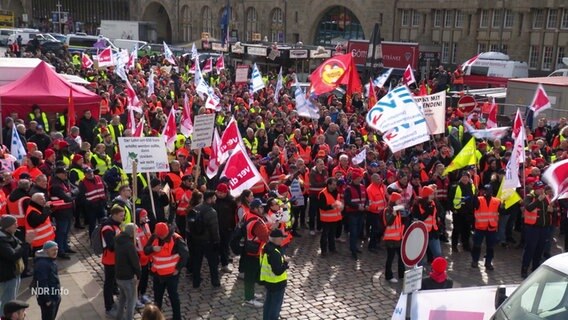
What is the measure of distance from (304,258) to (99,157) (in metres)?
4.45

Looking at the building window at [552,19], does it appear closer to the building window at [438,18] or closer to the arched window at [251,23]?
the building window at [438,18]

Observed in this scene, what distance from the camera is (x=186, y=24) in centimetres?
7044

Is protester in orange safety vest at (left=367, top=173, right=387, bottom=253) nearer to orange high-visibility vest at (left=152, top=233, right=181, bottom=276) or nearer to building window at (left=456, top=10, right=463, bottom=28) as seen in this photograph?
orange high-visibility vest at (left=152, top=233, right=181, bottom=276)

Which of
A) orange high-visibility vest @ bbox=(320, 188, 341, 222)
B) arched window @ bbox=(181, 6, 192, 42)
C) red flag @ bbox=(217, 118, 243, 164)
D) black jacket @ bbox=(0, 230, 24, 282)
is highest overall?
arched window @ bbox=(181, 6, 192, 42)

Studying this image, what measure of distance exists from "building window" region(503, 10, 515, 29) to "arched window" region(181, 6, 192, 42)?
1526 inches

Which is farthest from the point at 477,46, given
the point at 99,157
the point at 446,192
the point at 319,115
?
the point at 99,157

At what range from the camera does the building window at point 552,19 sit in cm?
3835

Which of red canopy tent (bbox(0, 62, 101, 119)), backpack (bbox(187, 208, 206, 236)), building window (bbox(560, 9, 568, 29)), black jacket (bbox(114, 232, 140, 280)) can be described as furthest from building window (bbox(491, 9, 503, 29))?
black jacket (bbox(114, 232, 140, 280))

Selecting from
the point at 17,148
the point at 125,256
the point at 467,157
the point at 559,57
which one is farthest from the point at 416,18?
the point at 125,256

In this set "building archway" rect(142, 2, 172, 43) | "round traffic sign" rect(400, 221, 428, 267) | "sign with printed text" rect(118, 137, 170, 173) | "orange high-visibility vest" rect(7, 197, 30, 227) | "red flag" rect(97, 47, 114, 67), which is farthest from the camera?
"building archway" rect(142, 2, 172, 43)

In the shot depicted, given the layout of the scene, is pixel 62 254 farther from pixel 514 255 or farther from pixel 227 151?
pixel 514 255

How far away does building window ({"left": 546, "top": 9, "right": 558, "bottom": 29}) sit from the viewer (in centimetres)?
3835

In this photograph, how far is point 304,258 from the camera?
10945 mm

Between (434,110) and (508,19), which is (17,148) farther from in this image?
(508,19)
